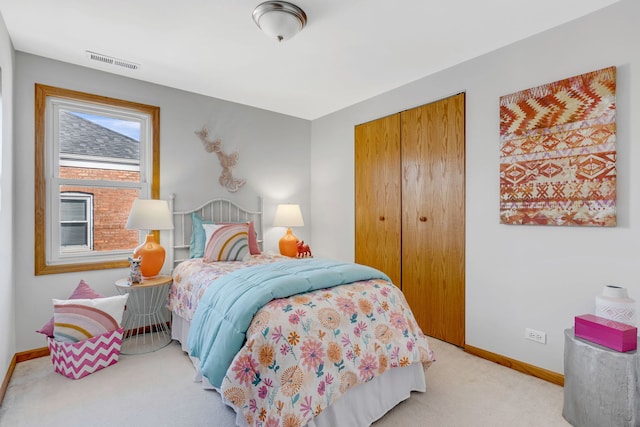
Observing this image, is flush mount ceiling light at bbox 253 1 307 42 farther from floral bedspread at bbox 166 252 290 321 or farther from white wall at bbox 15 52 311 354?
floral bedspread at bbox 166 252 290 321

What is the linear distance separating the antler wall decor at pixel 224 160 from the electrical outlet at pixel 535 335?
10.4ft

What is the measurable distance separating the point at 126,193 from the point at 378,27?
274 cm

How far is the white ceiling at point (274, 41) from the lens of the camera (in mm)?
2092

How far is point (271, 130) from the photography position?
4.22 meters

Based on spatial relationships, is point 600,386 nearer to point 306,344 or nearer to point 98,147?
point 306,344

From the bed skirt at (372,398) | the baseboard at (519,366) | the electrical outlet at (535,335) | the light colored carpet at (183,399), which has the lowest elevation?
the light colored carpet at (183,399)

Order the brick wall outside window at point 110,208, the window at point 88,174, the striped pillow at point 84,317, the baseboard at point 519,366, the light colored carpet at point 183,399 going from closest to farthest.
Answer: the light colored carpet at point 183,399, the baseboard at point 519,366, the striped pillow at point 84,317, the window at point 88,174, the brick wall outside window at point 110,208

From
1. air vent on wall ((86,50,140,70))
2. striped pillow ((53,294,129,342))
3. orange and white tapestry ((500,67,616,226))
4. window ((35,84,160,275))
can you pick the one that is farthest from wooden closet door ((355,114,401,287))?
striped pillow ((53,294,129,342))

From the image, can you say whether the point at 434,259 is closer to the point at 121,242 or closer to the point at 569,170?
the point at 569,170

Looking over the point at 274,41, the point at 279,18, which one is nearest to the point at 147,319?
the point at 274,41

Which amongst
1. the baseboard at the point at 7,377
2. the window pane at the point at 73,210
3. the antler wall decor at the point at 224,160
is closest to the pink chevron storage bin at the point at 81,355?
the baseboard at the point at 7,377

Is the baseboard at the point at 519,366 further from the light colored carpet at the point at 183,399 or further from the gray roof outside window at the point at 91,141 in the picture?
the gray roof outside window at the point at 91,141

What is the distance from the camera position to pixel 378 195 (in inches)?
145

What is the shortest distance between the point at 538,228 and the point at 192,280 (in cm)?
271
